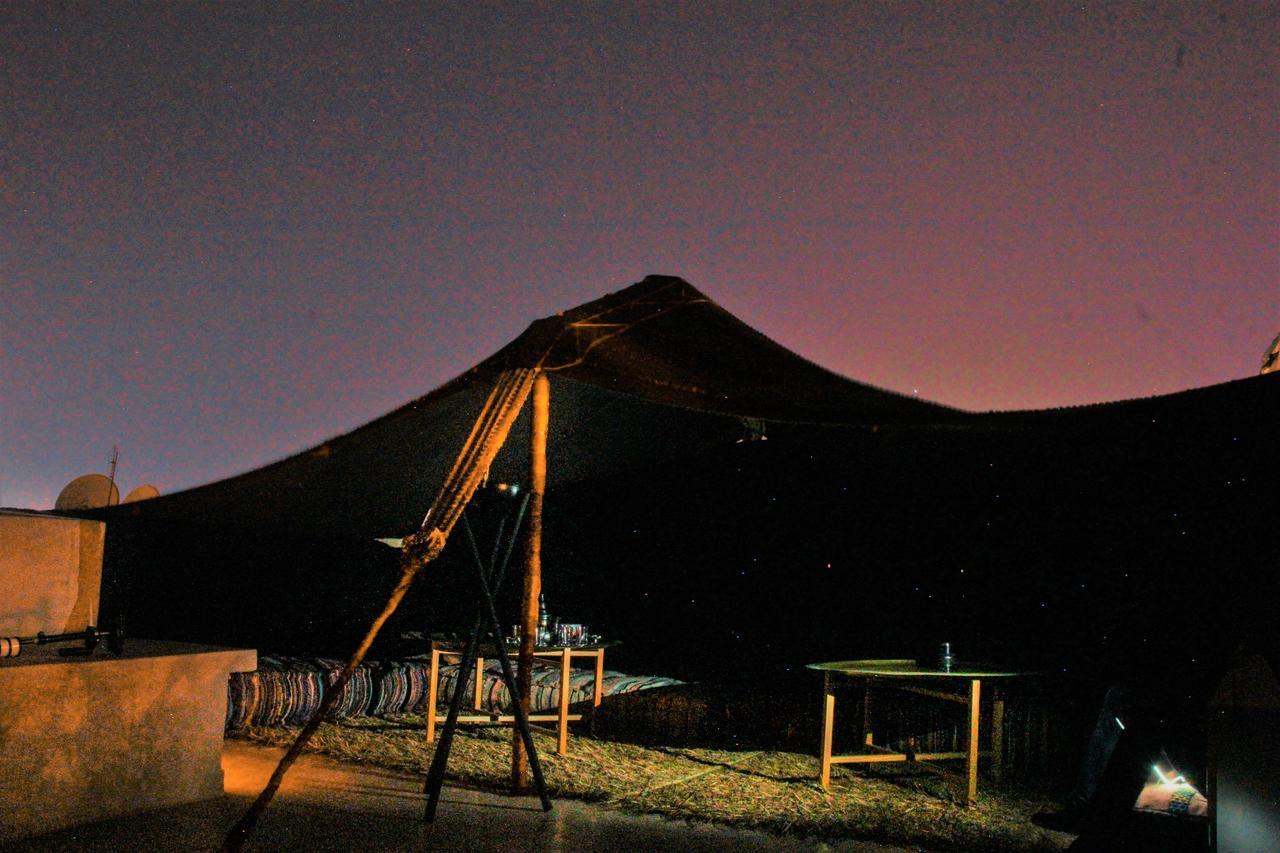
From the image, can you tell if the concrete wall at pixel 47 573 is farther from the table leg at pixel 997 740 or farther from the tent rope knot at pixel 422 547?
the table leg at pixel 997 740

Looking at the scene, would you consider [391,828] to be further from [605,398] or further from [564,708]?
[605,398]

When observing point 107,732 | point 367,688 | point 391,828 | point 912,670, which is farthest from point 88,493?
point 912,670

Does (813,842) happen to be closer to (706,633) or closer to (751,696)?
(751,696)

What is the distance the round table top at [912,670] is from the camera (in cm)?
387

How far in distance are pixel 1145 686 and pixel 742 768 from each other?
176 cm

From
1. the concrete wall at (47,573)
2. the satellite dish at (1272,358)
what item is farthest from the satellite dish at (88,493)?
the satellite dish at (1272,358)

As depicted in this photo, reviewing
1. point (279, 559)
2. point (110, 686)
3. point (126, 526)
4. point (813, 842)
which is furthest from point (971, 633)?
point (126, 526)

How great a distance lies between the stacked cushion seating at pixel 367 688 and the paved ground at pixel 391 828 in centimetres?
135

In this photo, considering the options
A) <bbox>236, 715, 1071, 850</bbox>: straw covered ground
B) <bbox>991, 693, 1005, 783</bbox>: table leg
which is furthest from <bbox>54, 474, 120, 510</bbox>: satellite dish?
<bbox>991, 693, 1005, 783</bbox>: table leg

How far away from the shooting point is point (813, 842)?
3.24 metres

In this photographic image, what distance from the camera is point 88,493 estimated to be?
31.6ft

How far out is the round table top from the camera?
3871mm

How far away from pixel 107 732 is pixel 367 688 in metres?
2.50

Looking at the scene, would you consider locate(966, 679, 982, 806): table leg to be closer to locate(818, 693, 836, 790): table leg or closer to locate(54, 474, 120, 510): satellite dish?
locate(818, 693, 836, 790): table leg
